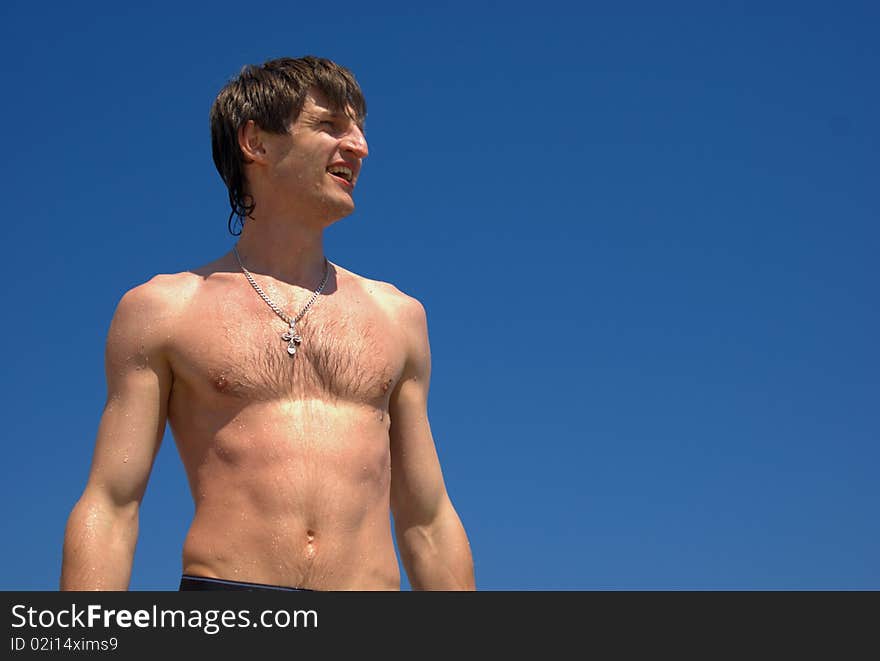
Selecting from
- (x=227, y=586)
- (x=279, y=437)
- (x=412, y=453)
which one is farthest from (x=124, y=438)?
(x=412, y=453)

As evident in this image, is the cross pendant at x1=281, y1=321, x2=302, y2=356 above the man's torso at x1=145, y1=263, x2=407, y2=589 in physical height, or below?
above

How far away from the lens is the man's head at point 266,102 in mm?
7934

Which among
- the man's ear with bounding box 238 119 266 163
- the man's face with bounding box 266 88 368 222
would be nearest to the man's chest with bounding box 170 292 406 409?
the man's face with bounding box 266 88 368 222

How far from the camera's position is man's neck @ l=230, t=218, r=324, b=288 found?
7.91 meters

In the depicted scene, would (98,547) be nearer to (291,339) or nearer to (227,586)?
(227,586)

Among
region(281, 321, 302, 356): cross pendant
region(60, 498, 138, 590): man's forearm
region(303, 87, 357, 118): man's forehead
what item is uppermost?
region(303, 87, 357, 118): man's forehead

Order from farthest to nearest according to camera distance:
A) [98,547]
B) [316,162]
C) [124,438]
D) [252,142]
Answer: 1. [252,142]
2. [316,162]
3. [124,438]
4. [98,547]

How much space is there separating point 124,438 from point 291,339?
3.19 ft

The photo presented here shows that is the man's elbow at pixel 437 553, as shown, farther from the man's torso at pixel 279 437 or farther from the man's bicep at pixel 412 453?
the man's torso at pixel 279 437

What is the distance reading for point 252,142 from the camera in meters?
8.02

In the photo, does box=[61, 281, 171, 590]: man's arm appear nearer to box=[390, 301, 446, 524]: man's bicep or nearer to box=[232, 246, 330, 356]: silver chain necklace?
box=[232, 246, 330, 356]: silver chain necklace

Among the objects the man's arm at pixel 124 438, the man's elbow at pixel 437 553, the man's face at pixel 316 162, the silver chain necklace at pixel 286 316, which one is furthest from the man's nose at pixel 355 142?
the man's elbow at pixel 437 553
